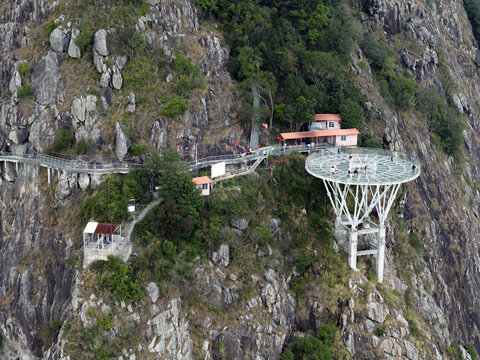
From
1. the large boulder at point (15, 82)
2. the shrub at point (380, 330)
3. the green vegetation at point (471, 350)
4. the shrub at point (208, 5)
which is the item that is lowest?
the green vegetation at point (471, 350)

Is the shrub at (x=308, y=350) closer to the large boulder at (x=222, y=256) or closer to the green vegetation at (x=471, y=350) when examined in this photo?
the large boulder at (x=222, y=256)

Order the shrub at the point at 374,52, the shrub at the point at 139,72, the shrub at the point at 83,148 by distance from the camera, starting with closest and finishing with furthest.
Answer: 1. the shrub at the point at 83,148
2. the shrub at the point at 139,72
3. the shrub at the point at 374,52

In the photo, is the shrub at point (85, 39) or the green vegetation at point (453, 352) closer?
the shrub at point (85, 39)

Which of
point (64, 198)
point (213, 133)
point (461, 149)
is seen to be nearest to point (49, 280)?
point (64, 198)

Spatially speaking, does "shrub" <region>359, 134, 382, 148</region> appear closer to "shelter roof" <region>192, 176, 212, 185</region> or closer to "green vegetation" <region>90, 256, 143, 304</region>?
"shelter roof" <region>192, 176, 212, 185</region>

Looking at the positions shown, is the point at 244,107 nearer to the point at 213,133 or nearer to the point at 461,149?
the point at 213,133

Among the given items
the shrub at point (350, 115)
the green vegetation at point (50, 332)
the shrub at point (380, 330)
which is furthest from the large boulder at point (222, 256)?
the shrub at point (350, 115)
